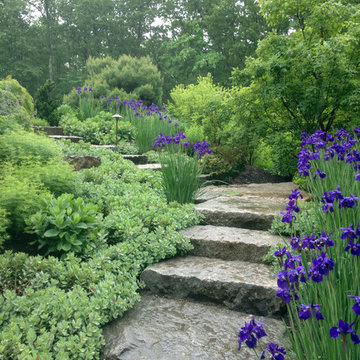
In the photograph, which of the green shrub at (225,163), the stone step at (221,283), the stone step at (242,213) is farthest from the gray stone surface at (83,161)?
the stone step at (221,283)

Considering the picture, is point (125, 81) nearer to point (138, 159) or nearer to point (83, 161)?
point (138, 159)

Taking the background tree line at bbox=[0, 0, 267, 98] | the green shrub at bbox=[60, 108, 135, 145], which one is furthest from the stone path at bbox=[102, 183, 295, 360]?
the background tree line at bbox=[0, 0, 267, 98]

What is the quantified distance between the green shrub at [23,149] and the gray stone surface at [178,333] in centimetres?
225

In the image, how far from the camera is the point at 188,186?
479 cm

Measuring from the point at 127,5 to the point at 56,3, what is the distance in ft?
19.1

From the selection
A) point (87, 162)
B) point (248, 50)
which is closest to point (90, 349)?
point (87, 162)

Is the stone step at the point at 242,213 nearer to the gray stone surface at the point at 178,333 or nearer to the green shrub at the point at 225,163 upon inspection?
the gray stone surface at the point at 178,333

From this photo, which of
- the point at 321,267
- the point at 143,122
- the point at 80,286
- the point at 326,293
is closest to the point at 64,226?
the point at 80,286

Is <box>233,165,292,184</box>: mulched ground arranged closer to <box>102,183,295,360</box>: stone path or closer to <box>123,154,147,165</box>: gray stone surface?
<box>123,154,147,165</box>: gray stone surface

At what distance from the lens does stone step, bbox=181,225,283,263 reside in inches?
131

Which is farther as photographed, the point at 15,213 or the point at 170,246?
the point at 170,246

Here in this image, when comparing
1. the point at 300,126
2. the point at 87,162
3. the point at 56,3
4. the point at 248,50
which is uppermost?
the point at 56,3

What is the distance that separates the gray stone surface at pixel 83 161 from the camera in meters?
5.41

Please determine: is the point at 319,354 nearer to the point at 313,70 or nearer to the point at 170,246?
the point at 170,246
